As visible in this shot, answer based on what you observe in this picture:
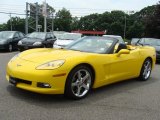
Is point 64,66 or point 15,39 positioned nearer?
point 64,66

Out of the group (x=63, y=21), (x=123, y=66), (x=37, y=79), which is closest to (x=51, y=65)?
(x=37, y=79)

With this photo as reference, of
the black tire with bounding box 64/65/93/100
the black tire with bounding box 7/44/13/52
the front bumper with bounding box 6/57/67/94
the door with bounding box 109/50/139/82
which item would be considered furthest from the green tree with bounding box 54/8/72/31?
the front bumper with bounding box 6/57/67/94

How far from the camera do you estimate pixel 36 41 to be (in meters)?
16.9

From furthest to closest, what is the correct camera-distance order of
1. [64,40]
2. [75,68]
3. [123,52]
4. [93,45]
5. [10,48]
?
[64,40] → [10,48] → [93,45] → [123,52] → [75,68]

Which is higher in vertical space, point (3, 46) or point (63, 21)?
point (3, 46)

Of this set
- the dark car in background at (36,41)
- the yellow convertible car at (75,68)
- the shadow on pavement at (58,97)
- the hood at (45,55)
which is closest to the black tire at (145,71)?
the yellow convertible car at (75,68)

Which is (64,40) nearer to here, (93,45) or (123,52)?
(93,45)

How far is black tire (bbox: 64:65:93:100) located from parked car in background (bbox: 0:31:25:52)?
456 inches

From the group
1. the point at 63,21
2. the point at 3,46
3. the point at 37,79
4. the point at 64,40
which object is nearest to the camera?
the point at 37,79

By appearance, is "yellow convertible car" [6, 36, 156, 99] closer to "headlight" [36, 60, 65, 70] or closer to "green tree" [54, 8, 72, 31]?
"headlight" [36, 60, 65, 70]

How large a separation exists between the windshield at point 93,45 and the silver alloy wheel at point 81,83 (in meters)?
0.86

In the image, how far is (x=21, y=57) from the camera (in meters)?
6.12

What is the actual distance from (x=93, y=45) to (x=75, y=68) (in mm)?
1394

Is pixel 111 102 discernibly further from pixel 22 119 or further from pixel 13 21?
pixel 13 21
